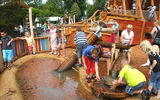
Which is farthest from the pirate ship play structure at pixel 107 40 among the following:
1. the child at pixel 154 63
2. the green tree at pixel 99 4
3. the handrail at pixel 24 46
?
the green tree at pixel 99 4

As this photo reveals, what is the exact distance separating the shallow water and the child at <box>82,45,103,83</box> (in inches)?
23.6

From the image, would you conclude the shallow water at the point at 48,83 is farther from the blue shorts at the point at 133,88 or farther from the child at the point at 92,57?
the blue shorts at the point at 133,88

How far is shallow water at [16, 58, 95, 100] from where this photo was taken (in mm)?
4148

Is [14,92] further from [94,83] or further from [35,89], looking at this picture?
[94,83]

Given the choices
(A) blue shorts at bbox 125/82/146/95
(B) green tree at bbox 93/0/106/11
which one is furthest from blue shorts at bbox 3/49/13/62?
(B) green tree at bbox 93/0/106/11

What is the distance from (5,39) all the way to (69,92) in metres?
3.49

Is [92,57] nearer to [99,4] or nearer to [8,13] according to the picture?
[8,13]

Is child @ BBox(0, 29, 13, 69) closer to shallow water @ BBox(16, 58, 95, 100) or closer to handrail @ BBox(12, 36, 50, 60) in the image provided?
shallow water @ BBox(16, 58, 95, 100)

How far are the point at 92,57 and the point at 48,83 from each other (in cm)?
177

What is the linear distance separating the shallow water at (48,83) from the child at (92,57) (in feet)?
1.97

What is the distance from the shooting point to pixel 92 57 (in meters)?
4.49

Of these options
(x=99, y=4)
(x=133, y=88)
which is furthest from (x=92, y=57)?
(x=99, y=4)

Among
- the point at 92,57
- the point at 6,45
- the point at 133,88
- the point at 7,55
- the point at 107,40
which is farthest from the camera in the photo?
the point at 107,40

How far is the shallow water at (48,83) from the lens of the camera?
13.6 feet
